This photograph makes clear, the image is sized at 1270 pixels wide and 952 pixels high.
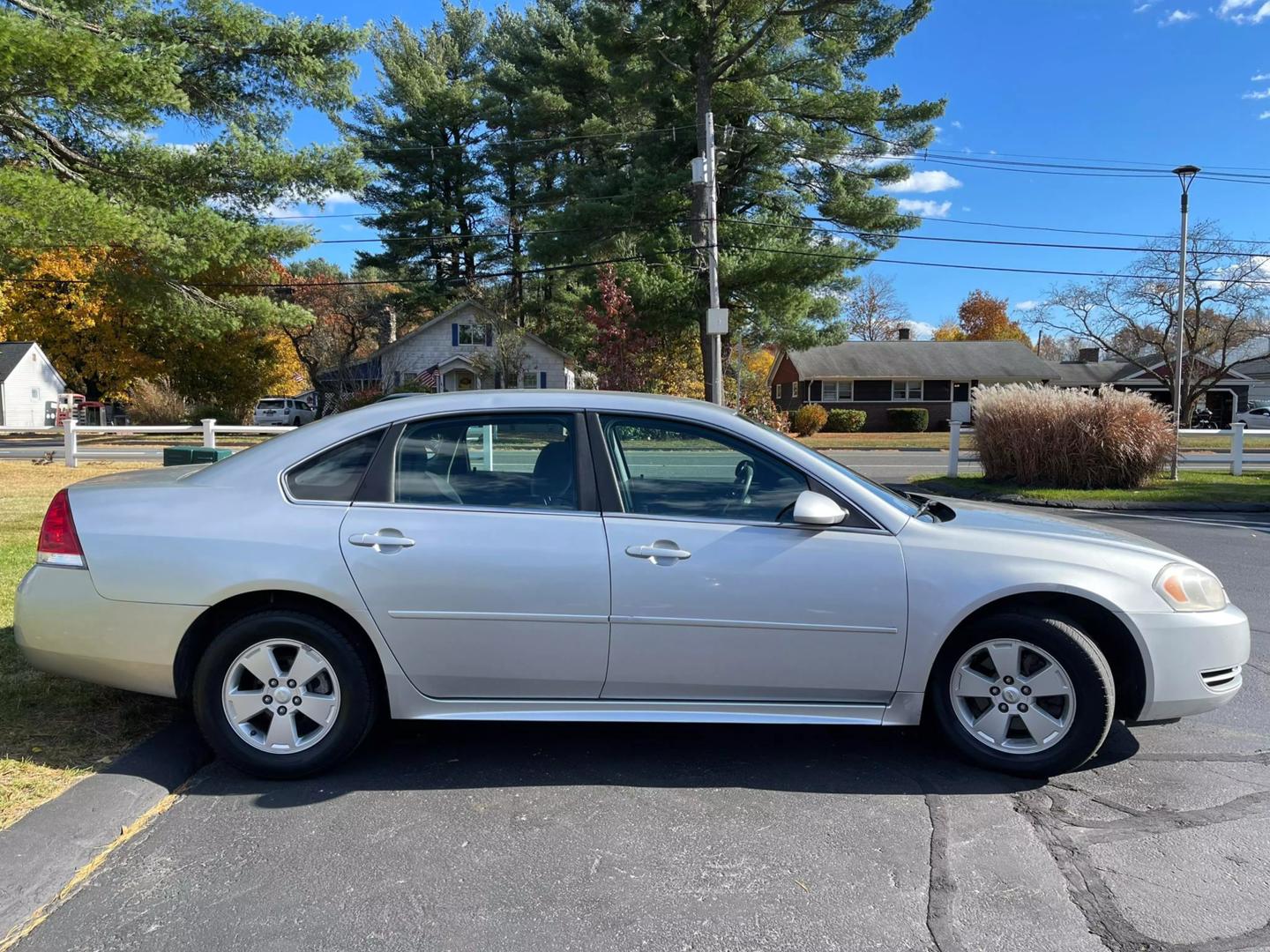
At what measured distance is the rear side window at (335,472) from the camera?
11.3ft

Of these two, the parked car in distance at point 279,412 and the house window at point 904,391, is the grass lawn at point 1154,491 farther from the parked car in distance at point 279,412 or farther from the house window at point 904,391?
the parked car in distance at point 279,412

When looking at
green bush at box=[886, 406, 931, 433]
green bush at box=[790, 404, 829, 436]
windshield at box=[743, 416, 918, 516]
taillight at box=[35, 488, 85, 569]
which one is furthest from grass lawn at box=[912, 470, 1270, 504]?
green bush at box=[886, 406, 931, 433]

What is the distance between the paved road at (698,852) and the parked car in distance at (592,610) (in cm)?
29

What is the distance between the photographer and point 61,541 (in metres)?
3.45

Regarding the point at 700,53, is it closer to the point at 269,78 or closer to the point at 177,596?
the point at 269,78

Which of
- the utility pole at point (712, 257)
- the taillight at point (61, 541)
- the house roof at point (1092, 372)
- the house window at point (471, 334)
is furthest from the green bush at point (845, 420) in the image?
the taillight at point (61, 541)

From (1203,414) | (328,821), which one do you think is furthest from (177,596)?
(1203,414)

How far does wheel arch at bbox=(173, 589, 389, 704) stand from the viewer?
11.1 ft

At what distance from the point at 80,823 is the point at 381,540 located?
4.62ft

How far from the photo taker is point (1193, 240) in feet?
117

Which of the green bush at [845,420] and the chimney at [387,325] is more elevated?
the chimney at [387,325]

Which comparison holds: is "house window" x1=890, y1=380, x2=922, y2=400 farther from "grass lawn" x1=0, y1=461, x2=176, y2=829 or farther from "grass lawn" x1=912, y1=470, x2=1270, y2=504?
"grass lawn" x1=0, y1=461, x2=176, y2=829

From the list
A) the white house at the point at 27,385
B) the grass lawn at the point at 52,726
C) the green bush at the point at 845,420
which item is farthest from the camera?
the white house at the point at 27,385

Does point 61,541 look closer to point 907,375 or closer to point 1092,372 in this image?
point 907,375
